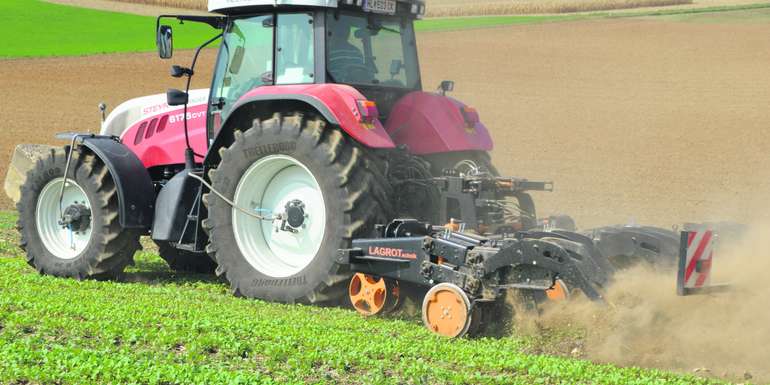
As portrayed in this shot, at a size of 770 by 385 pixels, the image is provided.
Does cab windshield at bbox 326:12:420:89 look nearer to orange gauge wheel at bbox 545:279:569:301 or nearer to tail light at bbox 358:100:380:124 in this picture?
tail light at bbox 358:100:380:124

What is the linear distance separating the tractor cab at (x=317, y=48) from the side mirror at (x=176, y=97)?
9.9 inches

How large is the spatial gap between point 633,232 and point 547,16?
137ft

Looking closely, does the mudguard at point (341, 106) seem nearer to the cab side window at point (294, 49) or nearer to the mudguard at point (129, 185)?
the cab side window at point (294, 49)

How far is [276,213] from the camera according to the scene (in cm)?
813

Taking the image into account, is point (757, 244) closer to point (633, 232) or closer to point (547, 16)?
point (633, 232)

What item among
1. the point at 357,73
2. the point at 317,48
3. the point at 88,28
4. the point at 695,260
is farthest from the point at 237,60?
the point at 88,28

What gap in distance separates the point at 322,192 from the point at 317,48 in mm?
1259

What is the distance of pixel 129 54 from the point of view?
37.4 meters

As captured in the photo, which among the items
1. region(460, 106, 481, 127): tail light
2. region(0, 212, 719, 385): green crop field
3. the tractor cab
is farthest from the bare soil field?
region(0, 212, 719, 385): green crop field

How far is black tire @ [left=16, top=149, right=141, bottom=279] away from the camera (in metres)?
8.90

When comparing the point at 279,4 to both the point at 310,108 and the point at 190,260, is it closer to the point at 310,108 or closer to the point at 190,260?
the point at 310,108

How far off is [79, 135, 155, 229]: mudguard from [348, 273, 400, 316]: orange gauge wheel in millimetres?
2394

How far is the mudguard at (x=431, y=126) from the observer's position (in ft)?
27.0

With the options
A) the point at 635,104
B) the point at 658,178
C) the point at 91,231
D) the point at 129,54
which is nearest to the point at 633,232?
the point at 91,231
